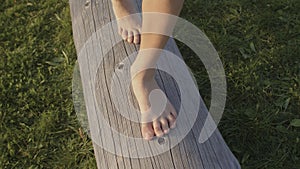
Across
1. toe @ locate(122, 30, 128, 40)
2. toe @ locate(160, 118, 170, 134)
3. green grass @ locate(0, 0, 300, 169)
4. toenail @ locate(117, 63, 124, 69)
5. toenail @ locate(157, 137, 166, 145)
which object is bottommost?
green grass @ locate(0, 0, 300, 169)

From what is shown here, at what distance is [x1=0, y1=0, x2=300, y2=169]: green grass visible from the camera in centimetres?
295

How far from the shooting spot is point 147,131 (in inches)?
89.6

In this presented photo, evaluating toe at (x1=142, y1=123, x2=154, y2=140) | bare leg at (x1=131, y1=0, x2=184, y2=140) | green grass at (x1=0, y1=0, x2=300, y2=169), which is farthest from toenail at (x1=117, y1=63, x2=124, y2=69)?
green grass at (x1=0, y1=0, x2=300, y2=169)

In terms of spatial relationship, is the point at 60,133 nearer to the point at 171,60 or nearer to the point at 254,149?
the point at 171,60

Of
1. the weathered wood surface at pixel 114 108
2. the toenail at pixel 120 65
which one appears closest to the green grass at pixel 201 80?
the weathered wood surface at pixel 114 108

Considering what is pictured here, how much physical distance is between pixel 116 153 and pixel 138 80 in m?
0.44

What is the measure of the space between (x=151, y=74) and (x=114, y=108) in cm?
28

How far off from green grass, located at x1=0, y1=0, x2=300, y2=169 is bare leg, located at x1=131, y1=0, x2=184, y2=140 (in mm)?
764

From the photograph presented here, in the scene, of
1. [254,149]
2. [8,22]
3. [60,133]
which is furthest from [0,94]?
[254,149]

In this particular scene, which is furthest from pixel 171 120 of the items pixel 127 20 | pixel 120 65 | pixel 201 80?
pixel 201 80

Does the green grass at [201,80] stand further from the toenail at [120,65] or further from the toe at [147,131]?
the toe at [147,131]

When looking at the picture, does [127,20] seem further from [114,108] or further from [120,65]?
[114,108]

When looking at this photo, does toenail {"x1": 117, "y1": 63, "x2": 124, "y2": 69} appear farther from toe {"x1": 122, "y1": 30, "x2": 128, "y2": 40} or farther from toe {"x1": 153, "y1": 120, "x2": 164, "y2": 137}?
toe {"x1": 153, "y1": 120, "x2": 164, "y2": 137}

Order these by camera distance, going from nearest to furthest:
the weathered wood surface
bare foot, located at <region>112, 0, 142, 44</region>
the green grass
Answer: the weathered wood surface → bare foot, located at <region>112, 0, 142, 44</region> → the green grass
